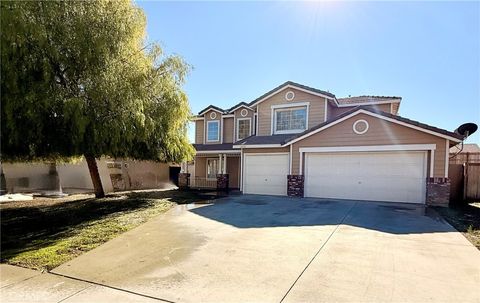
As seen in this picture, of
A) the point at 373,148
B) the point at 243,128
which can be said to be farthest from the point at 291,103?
the point at 373,148

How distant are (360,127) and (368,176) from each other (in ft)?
7.31

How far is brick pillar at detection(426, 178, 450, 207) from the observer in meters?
11.3

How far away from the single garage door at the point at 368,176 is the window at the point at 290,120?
9.21 ft

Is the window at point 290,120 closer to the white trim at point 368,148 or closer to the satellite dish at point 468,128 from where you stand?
the white trim at point 368,148

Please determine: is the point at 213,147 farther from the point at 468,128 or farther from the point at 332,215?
the point at 468,128

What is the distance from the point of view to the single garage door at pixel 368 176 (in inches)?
475

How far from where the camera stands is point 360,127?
1300 centimetres

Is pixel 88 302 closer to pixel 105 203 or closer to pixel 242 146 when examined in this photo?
pixel 105 203

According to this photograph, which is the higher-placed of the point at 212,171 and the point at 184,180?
the point at 212,171

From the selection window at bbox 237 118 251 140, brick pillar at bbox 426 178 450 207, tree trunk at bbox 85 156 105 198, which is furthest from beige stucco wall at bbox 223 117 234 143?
brick pillar at bbox 426 178 450 207

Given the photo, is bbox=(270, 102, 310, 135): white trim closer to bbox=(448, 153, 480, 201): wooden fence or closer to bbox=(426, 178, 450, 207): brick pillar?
bbox=(426, 178, 450, 207): brick pillar

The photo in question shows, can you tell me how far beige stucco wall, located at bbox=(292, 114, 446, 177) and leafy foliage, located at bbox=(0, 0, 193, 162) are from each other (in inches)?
274

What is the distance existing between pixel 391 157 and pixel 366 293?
10.2 m

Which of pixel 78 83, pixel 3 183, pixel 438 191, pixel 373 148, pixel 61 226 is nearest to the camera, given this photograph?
pixel 61 226
